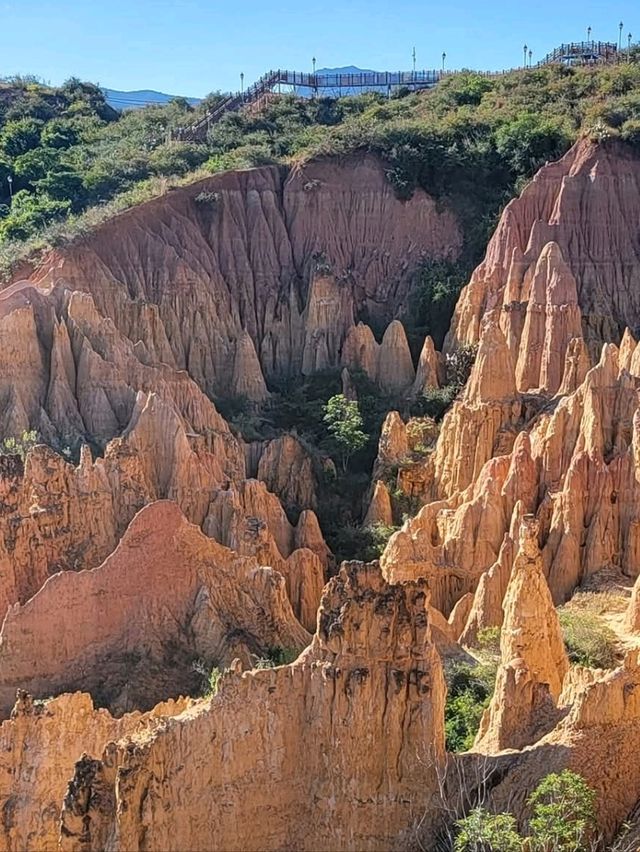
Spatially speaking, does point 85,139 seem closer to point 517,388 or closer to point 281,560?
point 517,388

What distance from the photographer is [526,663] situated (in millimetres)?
15320

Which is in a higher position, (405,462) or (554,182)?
(554,182)

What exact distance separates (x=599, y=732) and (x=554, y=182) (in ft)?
84.7

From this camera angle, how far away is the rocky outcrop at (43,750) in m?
13.6

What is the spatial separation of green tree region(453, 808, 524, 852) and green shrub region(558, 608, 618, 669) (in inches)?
282

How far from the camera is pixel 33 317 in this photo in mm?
27641

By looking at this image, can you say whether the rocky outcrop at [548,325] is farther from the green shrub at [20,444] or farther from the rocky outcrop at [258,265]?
the green shrub at [20,444]

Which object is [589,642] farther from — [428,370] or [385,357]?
[385,357]

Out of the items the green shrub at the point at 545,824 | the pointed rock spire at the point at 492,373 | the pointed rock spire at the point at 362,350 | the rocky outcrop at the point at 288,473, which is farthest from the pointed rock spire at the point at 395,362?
the green shrub at the point at 545,824

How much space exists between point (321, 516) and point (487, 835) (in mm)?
17111

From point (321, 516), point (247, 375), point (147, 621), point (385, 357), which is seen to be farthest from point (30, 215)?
point (147, 621)

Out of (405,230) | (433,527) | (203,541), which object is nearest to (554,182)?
(405,230)

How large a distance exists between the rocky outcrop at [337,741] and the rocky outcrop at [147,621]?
224 inches

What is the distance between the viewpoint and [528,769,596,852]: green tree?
11422mm
